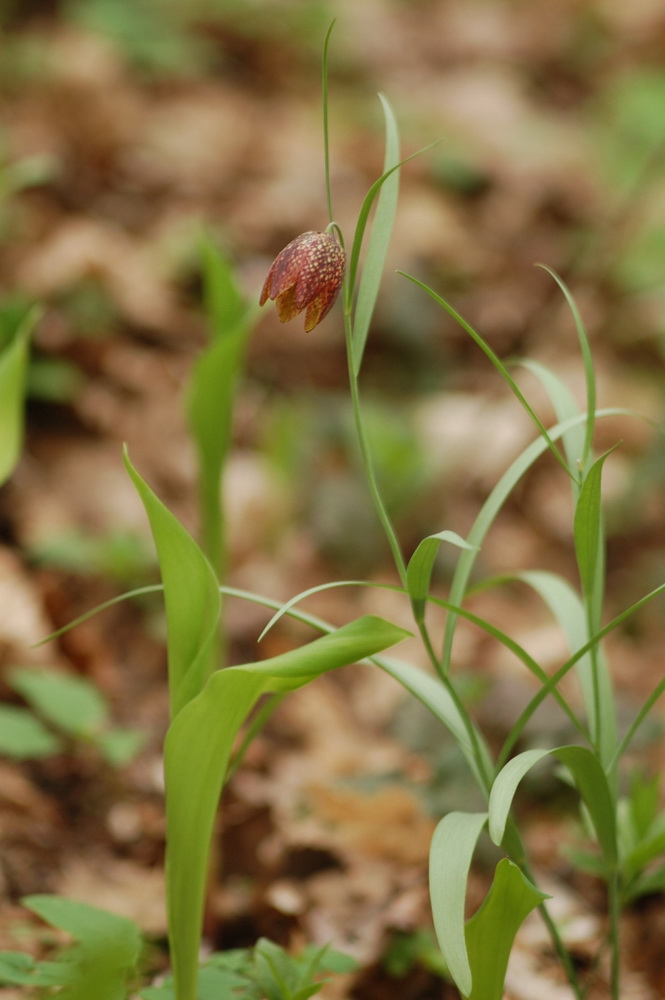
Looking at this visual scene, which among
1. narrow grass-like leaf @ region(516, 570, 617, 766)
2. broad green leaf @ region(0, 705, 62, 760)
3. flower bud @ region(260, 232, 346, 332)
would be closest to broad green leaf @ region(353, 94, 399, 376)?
flower bud @ region(260, 232, 346, 332)

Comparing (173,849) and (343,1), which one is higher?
(343,1)

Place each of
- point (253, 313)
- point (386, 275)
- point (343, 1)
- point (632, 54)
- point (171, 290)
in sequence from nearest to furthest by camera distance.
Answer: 1. point (253, 313)
2. point (171, 290)
3. point (386, 275)
4. point (343, 1)
5. point (632, 54)

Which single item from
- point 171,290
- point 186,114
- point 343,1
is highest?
point 343,1

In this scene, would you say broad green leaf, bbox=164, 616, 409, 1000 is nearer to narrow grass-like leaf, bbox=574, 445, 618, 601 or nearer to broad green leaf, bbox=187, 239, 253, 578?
narrow grass-like leaf, bbox=574, 445, 618, 601

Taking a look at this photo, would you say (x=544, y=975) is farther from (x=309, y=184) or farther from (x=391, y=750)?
(x=309, y=184)

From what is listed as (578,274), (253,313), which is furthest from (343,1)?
(253,313)

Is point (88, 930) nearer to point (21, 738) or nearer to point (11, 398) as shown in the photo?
point (21, 738)

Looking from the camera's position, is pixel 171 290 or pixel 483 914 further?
pixel 171 290
